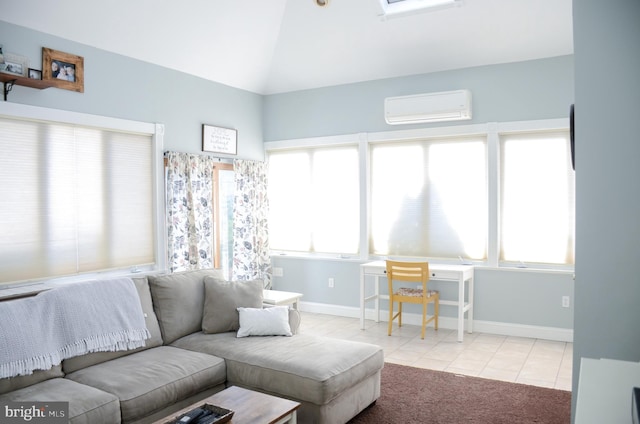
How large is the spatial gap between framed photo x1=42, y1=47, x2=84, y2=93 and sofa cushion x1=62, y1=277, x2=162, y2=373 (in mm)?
1787

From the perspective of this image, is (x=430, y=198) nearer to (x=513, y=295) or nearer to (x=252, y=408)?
(x=513, y=295)

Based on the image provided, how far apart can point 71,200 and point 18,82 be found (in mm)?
1011

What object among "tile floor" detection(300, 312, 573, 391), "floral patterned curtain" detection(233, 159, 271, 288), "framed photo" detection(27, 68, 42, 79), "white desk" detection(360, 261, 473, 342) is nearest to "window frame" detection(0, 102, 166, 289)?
"framed photo" detection(27, 68, 42, 79)

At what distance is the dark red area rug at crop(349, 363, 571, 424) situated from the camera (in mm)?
3199

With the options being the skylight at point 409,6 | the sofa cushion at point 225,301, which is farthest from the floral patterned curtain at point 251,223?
the skylight at point 409,6

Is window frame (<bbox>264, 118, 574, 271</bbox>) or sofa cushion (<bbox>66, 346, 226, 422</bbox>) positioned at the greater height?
window frame (<bbox>264, 118, 574, 271</bbox>)

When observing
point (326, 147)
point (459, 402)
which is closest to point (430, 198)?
point (326, 147)

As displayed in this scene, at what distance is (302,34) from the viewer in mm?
5426

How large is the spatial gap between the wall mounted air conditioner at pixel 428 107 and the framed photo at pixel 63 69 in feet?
10.2

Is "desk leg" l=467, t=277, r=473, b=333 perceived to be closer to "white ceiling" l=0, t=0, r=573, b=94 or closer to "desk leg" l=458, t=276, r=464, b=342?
"desk leg" l=458, t=276, r=464, b=342

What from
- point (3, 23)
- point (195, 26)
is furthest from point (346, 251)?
point (3, 23)

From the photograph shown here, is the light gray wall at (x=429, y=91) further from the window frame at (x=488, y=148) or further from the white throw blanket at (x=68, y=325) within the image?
the white throw blanket at (x=68, y=325)

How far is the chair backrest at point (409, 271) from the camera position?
192 inches

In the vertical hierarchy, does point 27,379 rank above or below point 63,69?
below
